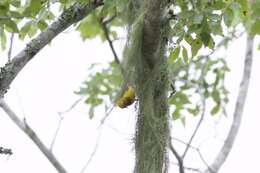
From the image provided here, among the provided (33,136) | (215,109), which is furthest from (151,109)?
(215,109)

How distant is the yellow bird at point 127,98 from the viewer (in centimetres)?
182

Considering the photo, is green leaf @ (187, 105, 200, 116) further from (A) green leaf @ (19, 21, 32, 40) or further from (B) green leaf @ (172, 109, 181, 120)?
(A) green leaf @ (19, 21, 32, 40)

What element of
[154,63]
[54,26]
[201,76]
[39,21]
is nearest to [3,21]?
[39,21]

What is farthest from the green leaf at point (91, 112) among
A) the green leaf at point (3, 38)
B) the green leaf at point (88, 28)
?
the green leaf at point (3, 38)

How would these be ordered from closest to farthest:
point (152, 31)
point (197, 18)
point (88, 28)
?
point (152, 31), point (197, 18), point (88, 28)

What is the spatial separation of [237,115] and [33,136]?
104 cm

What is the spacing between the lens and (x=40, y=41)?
187 cm

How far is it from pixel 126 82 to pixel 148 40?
0.44 ft

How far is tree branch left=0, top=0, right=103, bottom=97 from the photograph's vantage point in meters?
1.79

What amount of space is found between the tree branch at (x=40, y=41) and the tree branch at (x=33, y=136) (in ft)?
2.90

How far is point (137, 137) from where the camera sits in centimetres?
189

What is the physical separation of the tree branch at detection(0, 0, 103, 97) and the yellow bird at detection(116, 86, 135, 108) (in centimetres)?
27

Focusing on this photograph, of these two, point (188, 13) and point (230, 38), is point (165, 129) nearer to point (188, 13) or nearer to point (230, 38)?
point (188, 13)

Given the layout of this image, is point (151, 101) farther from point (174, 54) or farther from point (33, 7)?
point (33, 7)
